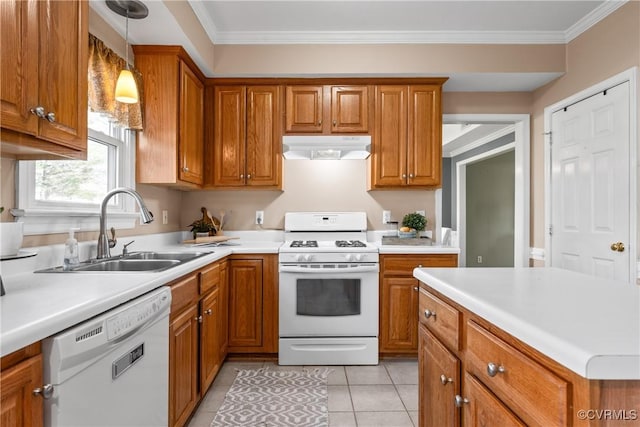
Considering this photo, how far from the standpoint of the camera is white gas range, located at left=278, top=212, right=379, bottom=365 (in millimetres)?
2723

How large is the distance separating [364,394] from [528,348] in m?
1.80

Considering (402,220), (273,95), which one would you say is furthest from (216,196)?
(402,220)

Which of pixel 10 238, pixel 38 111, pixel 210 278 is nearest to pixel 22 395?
pixel 10 238

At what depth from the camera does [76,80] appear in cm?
140

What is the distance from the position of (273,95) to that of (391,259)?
5.76ft

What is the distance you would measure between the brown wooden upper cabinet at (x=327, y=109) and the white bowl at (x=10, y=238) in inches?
83.8

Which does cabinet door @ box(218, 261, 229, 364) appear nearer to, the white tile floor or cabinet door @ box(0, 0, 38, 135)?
the white tile floor

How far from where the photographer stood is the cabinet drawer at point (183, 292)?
165 cm

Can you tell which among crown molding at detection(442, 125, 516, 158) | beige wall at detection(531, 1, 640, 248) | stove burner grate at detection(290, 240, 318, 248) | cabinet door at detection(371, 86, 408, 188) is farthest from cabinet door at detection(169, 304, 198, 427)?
crown molding at detection(442, 125, 516, 158)

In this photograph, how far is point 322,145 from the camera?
3.04 m

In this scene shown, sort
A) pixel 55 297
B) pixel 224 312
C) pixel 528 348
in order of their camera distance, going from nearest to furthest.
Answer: pixel 528 348, pixel 55 297, pixel 224 312

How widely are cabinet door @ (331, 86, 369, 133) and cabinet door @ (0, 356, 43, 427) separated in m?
2.64

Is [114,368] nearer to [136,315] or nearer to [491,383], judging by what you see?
[136,315]

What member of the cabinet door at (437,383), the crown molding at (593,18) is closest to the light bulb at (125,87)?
the cabinet door at (437,383)
